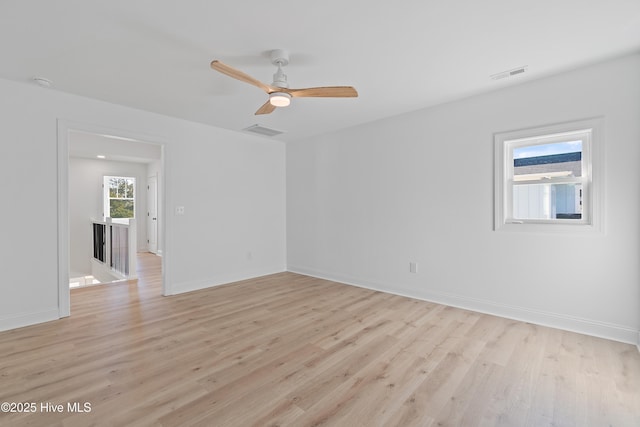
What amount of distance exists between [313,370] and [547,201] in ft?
9.56

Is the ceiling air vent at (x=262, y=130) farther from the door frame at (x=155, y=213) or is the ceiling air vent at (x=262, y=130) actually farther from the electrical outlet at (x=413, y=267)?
the door frame at (x=155, y=213)

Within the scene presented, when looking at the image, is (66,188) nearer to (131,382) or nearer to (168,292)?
(168,292)

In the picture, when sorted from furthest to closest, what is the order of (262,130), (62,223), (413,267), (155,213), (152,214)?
(152,214), (155,213), (262,130), (413,267), (62,223)

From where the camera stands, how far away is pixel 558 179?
2984mm

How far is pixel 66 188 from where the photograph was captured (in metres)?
3.30

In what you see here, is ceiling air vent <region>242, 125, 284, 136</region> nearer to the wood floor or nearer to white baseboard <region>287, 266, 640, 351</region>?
the wood floor

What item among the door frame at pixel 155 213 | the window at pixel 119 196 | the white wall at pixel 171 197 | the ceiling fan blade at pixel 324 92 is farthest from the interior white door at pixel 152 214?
the ceiling fan blade at pixel 324 92

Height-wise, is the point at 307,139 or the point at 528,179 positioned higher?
the point at 307,139

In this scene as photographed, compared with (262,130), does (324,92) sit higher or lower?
lower

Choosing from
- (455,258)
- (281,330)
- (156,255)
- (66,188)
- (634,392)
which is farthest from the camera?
(156,255)

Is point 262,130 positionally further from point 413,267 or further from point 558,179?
point 558,179

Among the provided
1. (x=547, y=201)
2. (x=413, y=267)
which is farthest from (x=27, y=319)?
(x=547, y=201)

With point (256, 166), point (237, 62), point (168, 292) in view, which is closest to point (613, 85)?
point (237, 62)

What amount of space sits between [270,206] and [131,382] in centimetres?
370
